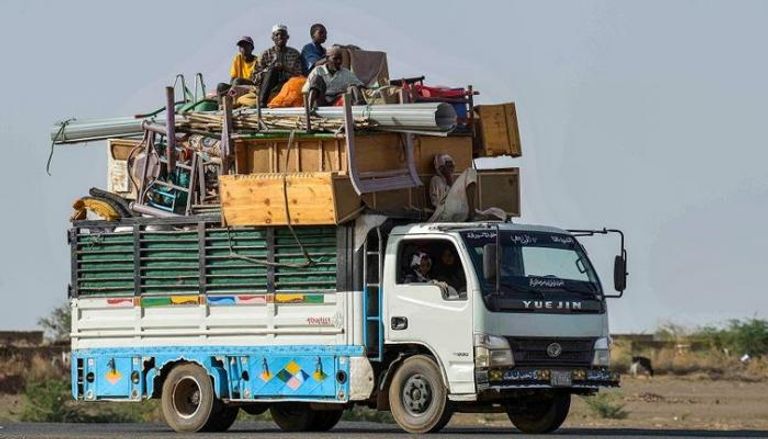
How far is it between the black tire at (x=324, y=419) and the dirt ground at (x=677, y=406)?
320 inches

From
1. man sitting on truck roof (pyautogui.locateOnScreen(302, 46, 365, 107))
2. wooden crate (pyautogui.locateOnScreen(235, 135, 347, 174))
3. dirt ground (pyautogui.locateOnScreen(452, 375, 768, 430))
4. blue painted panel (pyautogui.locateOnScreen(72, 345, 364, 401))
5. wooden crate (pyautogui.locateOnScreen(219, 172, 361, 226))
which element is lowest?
dirt ground (pyautogui.locateOnScreen(452, 375, 768, 430))

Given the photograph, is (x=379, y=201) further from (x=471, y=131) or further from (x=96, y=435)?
(x=96, y=435)

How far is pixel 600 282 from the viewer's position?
2391 cm

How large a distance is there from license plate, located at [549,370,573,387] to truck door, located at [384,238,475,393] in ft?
3.14

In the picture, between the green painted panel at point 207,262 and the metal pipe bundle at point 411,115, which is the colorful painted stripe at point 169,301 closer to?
the green painted panel at point 207,262

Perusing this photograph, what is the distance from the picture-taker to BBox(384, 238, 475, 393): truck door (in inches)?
904

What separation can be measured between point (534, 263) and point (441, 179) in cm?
177

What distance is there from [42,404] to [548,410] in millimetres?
13742

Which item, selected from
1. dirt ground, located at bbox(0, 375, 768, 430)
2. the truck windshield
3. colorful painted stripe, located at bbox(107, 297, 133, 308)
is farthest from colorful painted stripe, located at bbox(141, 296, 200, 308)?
dirt ground, located at bbox(0, 375, 768, 430)

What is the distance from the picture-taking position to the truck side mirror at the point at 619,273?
23891mm

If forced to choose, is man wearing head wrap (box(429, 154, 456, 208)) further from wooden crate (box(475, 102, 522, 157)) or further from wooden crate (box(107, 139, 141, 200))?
wooden crate (box(107, 139, 141, 200))

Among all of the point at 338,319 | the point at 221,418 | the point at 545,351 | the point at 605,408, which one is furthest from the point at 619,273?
the point at 605,408

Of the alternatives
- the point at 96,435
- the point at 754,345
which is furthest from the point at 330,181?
the point at 754,345

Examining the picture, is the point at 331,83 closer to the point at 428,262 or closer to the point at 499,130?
the point at 499,130
